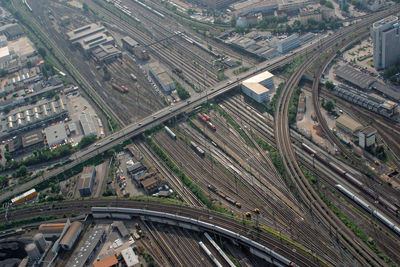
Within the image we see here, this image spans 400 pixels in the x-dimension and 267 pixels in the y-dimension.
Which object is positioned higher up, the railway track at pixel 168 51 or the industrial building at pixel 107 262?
the railway track at pixel 168 51

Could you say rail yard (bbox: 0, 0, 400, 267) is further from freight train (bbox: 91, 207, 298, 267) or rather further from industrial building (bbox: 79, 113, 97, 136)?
industrial building (bbox: 79, 113, 97, 136)

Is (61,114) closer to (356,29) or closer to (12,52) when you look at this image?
(12,52)

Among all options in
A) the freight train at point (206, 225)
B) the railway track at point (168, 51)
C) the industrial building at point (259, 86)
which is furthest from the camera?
the railway track at point (168, 51)

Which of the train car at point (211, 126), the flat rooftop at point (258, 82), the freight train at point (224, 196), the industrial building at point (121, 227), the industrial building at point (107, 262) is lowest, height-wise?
the freight train at point (224, 196)

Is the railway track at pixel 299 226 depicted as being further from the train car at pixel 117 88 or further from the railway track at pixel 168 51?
the train car at pixel 117 88

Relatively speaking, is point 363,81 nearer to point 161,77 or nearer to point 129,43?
point 161,77

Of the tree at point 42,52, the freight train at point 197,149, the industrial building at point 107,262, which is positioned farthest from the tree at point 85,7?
the industrial building at point 107,262

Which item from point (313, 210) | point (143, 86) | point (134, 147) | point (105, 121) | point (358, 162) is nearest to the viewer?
point (313, 210)

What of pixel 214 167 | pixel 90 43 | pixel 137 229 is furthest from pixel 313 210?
pixel 90 43
